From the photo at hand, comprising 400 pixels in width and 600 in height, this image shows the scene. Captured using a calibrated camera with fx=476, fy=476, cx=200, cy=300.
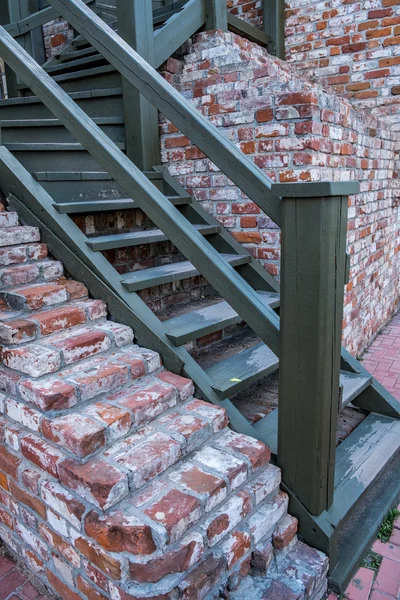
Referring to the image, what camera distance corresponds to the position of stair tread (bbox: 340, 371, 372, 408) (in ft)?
7.17

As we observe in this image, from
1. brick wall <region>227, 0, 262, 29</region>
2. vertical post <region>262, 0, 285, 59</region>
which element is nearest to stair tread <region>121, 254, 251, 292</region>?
vertical post <region>262, 0, 285, 59</region>

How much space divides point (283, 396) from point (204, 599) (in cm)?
64

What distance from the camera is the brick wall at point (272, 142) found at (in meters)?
2.48

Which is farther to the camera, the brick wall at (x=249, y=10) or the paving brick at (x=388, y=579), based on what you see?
the brick wall at (x=249, y=10)

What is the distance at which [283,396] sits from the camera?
160 centimetres

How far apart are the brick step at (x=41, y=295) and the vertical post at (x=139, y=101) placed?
129 cm

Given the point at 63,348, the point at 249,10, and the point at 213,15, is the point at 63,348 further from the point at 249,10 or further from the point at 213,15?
the point at 249,10

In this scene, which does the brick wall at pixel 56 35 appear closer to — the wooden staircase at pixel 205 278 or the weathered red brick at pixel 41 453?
the wooden staircase at pixel 205 278

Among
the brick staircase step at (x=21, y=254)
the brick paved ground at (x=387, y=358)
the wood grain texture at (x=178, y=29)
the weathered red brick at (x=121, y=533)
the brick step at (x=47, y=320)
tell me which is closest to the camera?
the weathered red brick at (x=121, y=533)

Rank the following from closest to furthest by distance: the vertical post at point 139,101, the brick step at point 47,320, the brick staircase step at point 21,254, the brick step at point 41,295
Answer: the brick step at point 47,320 < the brick step at point 41,295 < the brick staircase step at point 21,254 < the vertical post at point 139,101

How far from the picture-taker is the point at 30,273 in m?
1.94

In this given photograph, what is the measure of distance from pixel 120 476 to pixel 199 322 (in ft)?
2.93

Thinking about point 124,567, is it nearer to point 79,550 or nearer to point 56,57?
point 79,550

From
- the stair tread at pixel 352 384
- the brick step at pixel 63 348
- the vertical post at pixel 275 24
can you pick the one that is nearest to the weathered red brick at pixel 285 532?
the stair tread at pixel 352 384
